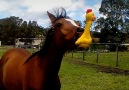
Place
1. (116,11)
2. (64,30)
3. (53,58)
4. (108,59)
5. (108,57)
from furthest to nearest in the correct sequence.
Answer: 1. (116,11)
2. (108,57)
3. (108,59)
4. (53,58)
5. (64,30)

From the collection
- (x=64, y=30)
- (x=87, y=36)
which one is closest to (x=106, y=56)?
(x=64, y=30)

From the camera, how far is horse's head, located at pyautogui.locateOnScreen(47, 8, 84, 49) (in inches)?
160

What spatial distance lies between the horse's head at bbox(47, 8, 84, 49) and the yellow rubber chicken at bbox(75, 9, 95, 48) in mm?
111

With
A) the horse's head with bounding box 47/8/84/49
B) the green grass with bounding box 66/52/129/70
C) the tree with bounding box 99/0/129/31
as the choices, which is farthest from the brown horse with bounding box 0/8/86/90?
the tree with bounding box 99/0/129/31

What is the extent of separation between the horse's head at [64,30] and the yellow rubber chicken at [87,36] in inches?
4.4

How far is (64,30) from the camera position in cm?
422

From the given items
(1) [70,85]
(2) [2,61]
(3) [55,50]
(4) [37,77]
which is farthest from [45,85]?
(1) [70,85]

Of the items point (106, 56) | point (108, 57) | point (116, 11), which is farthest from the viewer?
point (116, 11)

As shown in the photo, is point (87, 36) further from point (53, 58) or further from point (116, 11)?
point (116, 11)

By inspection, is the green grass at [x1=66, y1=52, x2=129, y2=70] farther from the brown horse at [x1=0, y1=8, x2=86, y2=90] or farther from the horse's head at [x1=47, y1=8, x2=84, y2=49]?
the horse's head at [x1=47, y1=8, x2=84, y2=49]

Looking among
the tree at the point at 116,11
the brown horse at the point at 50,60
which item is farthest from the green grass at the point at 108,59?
the tree at the point at 116,11

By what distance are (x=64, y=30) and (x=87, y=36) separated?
43 centimetres

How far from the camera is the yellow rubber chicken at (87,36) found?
3908 mm

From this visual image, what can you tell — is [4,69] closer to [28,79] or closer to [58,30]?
[28,79]
